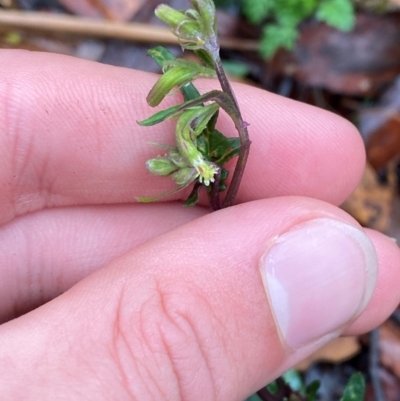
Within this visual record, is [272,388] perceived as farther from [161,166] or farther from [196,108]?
[196,108]

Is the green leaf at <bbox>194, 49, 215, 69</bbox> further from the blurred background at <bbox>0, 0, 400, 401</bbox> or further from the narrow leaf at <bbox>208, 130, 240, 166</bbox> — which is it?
the blurred background at <bbox>0, 0, 400, 401</bbox>

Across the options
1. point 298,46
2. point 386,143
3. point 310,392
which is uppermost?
point 298,46

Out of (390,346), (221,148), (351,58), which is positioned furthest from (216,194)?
(351,58)

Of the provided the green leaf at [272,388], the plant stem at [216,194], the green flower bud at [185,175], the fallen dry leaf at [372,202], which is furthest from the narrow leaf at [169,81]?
the fallen dry leaf at [372,202]

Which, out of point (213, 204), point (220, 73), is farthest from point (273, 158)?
point (220, 73)

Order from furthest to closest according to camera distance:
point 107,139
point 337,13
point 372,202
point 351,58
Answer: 1. point 351,58
2. point 337,13
3. point 372,202
4. point 107,139

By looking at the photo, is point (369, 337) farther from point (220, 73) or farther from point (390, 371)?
point (220, 73)
